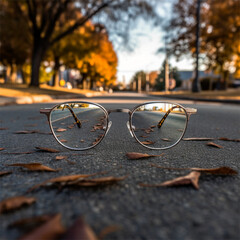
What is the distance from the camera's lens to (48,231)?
78cm

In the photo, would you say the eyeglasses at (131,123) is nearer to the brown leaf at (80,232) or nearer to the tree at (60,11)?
the brown leaf at (80,232)

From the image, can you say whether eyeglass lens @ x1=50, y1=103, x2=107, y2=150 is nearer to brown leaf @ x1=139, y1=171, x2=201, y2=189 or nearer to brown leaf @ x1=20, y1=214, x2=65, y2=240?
brown leaf @ x1=139, y1=171, x2=201, y2=189

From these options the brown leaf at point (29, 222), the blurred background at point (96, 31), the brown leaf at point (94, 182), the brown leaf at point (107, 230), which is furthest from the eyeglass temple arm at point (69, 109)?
the blurred background at point (96, 31)

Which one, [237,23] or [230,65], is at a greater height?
[237,23]

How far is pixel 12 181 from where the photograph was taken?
1.31 m

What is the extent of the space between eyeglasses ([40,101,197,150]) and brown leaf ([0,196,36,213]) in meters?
1.00

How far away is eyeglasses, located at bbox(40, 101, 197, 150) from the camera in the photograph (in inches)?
81.2

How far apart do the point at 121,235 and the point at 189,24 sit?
1032 inches

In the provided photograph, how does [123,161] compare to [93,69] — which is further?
[93,69]

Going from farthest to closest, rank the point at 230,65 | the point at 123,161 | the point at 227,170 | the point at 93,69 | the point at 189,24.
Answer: the point at 93,69 → the point at 230,65 → the point at 189,24 → the point at 123,161 → the point at 227,170

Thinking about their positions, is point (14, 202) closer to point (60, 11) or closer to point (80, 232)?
point (80, 232)

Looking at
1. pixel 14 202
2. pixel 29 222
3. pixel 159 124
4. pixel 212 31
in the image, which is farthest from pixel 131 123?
pixel 212 31

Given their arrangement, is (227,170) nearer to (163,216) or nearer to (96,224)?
(163,216)

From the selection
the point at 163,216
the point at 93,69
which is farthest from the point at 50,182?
the point at 93,69
